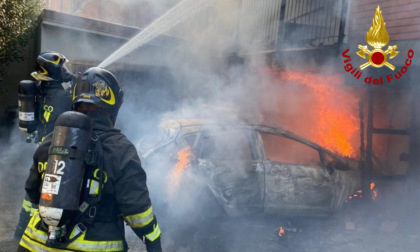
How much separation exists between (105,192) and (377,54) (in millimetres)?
5852

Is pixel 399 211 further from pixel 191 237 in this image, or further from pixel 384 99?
pixel 191 237

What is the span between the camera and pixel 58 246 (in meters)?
2.06

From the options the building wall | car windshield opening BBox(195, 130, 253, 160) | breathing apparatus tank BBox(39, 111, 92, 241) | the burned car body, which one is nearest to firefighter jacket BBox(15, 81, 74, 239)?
the burned car body

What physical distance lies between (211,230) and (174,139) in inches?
57.8

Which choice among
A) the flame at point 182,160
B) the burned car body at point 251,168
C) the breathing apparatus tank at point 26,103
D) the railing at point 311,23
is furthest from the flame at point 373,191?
the breathing apparatus tank at point 26,103

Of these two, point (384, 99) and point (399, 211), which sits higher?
point (384, 99)

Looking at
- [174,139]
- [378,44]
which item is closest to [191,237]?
[174,139]

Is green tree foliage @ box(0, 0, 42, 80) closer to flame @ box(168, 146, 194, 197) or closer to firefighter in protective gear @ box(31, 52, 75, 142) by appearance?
firefighter in protective gear @ box(31, 52, 75, 142)

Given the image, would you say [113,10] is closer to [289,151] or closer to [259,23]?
[259,23]

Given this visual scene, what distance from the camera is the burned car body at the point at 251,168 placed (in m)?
4.70

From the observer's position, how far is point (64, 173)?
1930mm

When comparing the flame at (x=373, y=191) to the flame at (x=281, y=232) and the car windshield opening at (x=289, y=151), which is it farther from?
the flame at (x=281, y=232)

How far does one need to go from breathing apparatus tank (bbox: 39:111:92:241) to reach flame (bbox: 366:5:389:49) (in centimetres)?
601

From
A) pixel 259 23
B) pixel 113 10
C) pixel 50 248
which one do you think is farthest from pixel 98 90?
pixel 113 10
